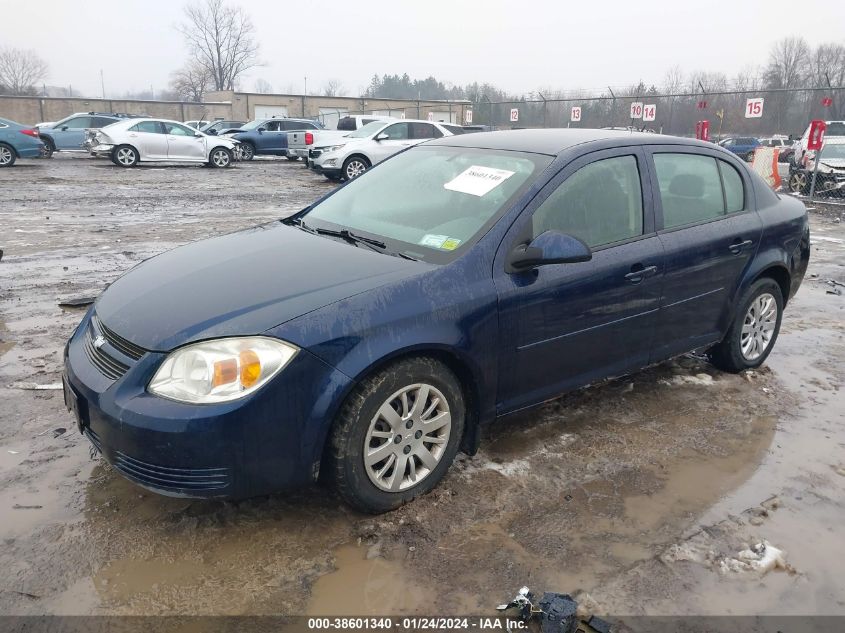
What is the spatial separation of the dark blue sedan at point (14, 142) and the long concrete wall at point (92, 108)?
2540 centimetres

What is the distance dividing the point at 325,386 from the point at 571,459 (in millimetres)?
1586

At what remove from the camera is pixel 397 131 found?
17438 mm

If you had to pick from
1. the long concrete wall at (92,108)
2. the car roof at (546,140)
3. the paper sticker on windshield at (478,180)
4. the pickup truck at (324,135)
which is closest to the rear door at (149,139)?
the pickup truck at (324,135)

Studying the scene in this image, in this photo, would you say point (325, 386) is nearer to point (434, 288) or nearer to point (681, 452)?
point (434, 288)

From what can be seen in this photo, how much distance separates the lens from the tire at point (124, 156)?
64.2 feet

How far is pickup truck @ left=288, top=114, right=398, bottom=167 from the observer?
65.7 ft

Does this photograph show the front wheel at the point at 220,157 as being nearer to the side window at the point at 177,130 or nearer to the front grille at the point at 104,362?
the side window at the point at 177,130

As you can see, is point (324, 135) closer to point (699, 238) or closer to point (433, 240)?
point (699, 238)

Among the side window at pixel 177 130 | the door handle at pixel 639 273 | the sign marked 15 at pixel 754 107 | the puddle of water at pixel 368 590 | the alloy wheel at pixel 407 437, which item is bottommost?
the puddle of water at pixel 368 590

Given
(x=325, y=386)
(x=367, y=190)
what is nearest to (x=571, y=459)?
(x=325, y=386)

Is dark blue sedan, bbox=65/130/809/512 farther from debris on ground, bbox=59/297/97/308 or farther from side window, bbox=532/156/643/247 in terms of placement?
debris on ground, bbox=59/297/97/308

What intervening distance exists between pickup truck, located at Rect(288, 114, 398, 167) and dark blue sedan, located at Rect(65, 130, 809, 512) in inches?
623

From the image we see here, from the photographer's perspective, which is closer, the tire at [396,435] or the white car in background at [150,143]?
the tire at [396,435]

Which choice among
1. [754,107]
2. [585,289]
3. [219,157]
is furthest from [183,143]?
[585,289]
